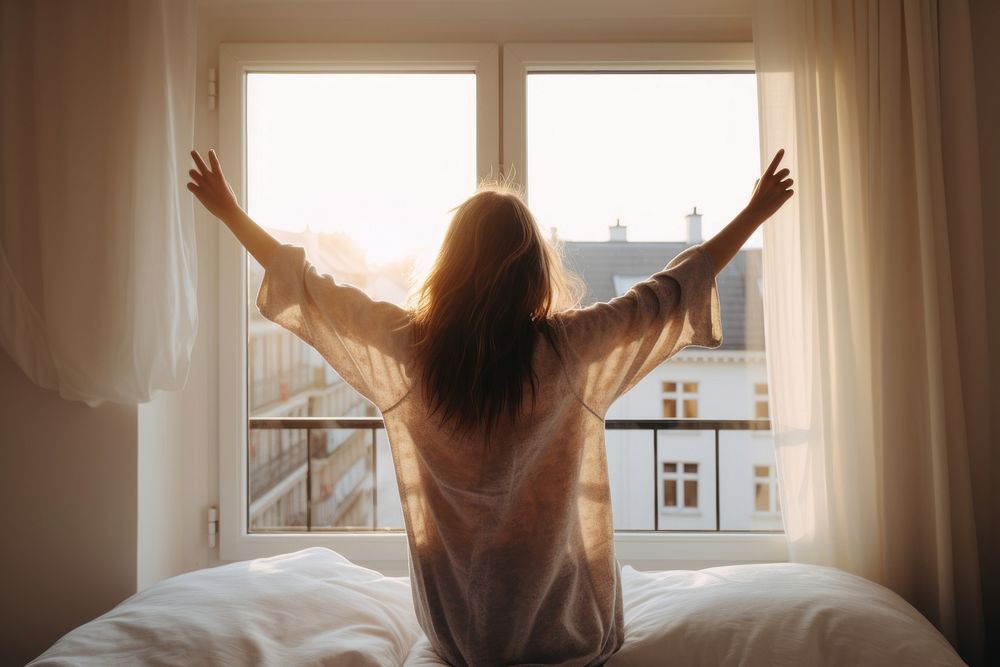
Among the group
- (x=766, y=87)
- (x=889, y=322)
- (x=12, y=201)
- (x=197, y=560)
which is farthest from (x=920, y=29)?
(x=197, y=560)

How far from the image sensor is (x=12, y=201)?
5.57ft

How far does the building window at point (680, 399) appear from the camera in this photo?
2.06 m

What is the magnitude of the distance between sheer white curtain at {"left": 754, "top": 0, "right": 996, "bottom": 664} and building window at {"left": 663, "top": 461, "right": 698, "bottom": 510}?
31 cm

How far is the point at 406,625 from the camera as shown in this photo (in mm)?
1484

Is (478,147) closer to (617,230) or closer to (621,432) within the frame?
(617,230)

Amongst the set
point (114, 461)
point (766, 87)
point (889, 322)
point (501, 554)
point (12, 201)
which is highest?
point (766, 87)

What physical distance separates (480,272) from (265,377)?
1.09 metres

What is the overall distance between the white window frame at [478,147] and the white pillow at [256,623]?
47 cm

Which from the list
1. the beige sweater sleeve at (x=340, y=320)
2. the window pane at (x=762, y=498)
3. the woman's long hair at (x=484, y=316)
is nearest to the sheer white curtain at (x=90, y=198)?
the beige sweater sleeve at (x=340, y=320)

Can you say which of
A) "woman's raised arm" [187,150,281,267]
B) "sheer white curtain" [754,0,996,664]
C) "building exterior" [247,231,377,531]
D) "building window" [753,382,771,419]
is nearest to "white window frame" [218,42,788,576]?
"building exterior" [247,231,377,531]

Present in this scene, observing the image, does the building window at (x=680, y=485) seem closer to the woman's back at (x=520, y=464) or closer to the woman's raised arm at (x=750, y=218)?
the woman's back at (x=520, y=464)

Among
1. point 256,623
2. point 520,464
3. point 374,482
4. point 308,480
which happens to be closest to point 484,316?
point 520,464

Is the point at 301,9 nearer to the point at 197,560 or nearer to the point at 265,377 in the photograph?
the point at 265,377

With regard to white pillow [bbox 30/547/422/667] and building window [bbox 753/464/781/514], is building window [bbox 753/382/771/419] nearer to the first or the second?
building window [bbox 753/464/781/514]
